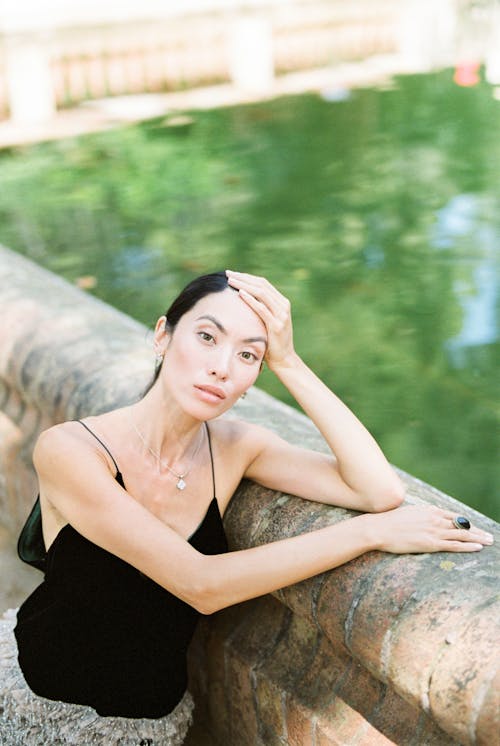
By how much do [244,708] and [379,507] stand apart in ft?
2.04

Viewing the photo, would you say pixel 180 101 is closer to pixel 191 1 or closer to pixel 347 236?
pixel 347 236

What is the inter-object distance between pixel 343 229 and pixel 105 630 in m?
3.81

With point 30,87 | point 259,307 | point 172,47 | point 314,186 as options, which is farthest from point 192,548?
point 172,47

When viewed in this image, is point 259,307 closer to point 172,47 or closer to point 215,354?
point 215,354

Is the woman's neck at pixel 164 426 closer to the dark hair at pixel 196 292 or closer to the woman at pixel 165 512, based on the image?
the woman at pixel 165 512

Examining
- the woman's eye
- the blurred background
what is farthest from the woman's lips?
the blurred background

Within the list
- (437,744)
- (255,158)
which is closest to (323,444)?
(437,744)

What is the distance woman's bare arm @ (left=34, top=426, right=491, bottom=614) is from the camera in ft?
6.86

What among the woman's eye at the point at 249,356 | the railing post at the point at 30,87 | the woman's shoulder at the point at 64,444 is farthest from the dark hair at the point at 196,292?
the railing post at the point at 30,87

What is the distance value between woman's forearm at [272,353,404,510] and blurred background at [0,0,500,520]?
1359mm

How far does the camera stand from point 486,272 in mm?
5180

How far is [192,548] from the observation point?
2.20 metres

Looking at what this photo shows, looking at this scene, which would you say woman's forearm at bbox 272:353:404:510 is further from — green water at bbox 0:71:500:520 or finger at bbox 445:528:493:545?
green water at bbox 0:71:500:520

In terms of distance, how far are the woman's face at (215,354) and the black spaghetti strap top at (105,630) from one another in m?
0.25
